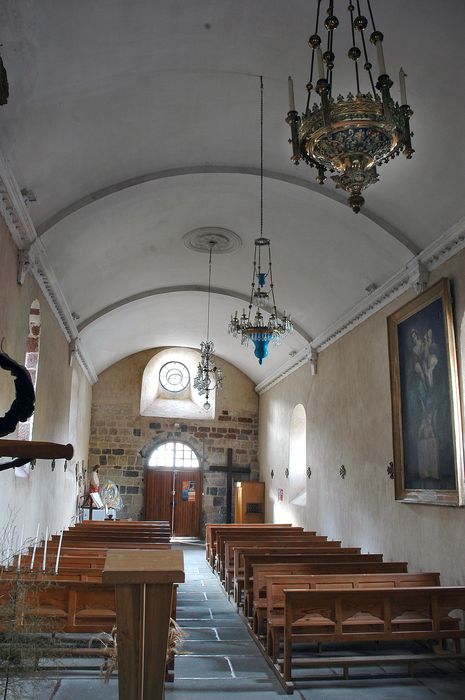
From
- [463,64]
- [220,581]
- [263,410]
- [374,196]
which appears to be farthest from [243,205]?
[263,410]

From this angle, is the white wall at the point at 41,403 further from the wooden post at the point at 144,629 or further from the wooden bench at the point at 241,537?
the wooden post at the point at 144,629

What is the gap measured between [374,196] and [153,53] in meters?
3.24

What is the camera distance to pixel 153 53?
204 inches

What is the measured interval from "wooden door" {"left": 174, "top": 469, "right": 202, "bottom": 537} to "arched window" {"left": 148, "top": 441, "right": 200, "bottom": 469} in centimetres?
22

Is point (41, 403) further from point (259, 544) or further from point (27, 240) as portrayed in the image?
point (259, 544)

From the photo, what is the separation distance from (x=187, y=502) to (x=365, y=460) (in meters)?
8.71

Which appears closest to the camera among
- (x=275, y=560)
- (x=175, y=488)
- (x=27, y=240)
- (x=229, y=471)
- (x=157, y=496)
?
(x=27, y=240)

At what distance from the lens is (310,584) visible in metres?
5.69

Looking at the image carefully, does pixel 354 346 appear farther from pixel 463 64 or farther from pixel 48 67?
pixel 48 67

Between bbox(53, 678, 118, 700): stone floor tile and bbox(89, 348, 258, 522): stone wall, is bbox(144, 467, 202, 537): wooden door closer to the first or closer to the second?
bbox(89, 348, 258, 522): stone wall

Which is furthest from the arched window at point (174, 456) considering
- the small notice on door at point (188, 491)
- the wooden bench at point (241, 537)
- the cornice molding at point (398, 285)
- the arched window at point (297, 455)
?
the wooden bench at point (241, 537)

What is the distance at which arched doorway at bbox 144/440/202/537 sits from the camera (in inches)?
645

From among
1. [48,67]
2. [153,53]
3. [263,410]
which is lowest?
[263,410]

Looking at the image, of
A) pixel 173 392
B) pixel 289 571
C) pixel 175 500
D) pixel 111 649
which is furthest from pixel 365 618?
pixel 173 392
